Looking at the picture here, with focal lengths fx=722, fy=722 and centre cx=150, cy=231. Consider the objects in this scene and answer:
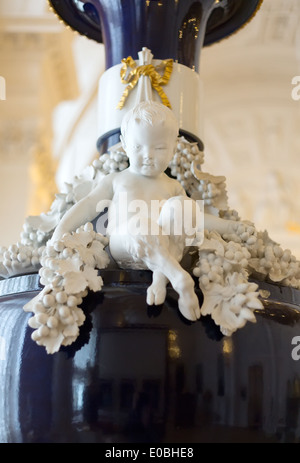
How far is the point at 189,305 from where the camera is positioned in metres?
1.10

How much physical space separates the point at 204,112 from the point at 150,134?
5.03 metres

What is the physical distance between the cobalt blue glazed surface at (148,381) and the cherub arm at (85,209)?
8.9 inches

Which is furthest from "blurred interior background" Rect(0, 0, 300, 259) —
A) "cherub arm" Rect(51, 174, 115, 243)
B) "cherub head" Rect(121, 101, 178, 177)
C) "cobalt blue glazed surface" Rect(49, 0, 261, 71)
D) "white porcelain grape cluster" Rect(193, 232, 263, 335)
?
"white porcelain grape cluster" Rect(193, 232, 263, 335)

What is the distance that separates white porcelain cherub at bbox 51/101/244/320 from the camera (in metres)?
1.13

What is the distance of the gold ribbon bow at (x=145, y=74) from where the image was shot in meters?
1.62

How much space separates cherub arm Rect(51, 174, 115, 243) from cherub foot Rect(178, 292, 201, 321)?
313mm

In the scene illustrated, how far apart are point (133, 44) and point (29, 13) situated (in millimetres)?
3203

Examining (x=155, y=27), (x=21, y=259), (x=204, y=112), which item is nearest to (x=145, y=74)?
(x=155, y=27)

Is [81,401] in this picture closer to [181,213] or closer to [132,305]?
[132,305]

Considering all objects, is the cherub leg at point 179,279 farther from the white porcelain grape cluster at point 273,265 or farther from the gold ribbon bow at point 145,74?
the gold ribbon bow at point 145,74

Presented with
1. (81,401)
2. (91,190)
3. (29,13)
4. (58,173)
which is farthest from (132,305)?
(58,173)

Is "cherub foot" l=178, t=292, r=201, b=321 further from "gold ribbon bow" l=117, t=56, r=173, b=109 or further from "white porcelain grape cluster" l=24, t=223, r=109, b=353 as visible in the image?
"gold ribbon bow" l=117, t=56, r=173, b=109

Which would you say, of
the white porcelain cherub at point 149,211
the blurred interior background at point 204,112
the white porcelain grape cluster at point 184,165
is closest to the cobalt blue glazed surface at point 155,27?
the white porcelain grape cluster at point 184,165
